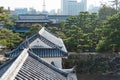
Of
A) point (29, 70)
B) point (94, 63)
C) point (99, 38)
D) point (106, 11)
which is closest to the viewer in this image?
point (29, 70)

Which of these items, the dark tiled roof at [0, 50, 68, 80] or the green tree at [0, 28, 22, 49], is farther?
the green tree at [0, 28, 22, 49]

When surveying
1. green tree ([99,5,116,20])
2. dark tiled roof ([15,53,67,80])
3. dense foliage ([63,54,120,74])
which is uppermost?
green tree ([99,5,116,20])

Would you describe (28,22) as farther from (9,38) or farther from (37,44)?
(37,44)

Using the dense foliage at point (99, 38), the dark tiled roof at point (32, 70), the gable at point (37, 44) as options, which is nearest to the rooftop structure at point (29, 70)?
the dark tiled roof at point (32, 70)

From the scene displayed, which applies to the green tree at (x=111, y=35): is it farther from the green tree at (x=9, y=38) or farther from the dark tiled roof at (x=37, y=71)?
the dark tiled roof at (x=37, y=71)

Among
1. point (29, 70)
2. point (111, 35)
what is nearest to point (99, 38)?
point (111, 35)

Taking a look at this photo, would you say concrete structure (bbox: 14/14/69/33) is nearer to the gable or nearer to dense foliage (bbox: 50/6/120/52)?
dense foliage (bbox: 50/6/120/52)

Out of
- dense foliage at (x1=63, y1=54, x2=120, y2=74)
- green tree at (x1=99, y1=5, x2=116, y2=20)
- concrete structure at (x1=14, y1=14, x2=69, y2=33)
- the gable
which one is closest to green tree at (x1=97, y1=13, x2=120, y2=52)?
dense foliage at (x1=63, y1=54, x2=120, y2=74)

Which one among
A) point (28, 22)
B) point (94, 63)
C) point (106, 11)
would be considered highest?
point (106, 11)

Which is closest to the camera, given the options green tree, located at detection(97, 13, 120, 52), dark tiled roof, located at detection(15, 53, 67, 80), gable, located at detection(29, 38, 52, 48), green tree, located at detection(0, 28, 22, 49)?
dark tiled roof, located at detection(15, 53, 67, 80)

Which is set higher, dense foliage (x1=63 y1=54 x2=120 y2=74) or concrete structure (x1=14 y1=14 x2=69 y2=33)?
concrete structure (x1=14 y1=14 x2=69 y2=33)

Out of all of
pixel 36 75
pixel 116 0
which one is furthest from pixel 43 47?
pixel 116 0

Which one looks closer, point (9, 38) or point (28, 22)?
point (9, 38)

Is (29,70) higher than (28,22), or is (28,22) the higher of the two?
(29,70)
